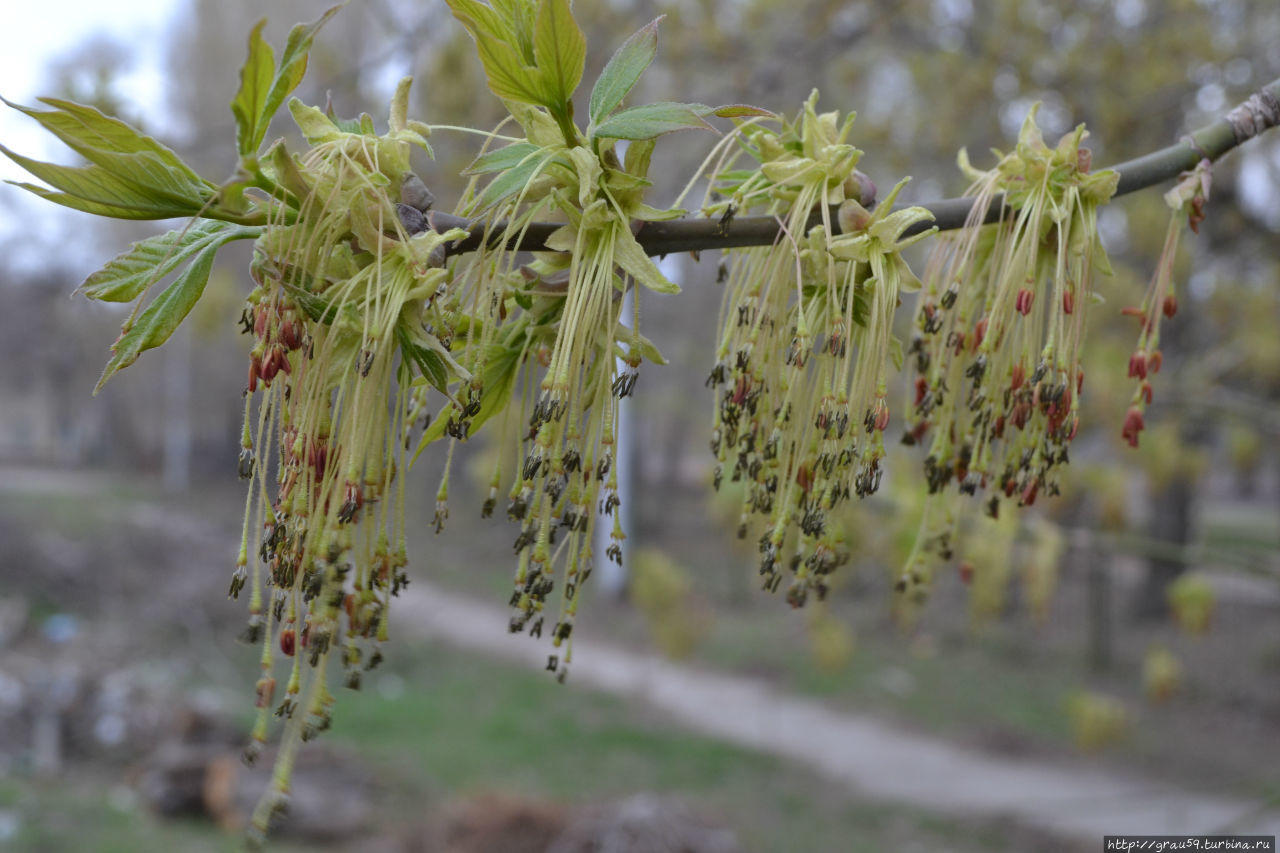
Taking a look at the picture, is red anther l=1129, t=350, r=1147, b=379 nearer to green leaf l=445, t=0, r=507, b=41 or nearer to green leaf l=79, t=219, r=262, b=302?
green leaf l=445, t=0, r=507, b=41

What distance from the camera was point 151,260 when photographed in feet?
3.08

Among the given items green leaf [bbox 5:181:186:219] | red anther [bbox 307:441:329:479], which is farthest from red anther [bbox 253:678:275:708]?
green leaf [bbox 5:181:186:219]

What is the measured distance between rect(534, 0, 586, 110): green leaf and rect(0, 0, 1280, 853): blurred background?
1583 millimetres

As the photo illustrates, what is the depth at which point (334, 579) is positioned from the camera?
88cm

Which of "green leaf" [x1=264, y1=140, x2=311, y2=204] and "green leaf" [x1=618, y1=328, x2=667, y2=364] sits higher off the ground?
"green leaf" [x1=264, y1=140, x2=311, y2=204]

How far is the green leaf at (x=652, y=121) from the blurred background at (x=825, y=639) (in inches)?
60.3

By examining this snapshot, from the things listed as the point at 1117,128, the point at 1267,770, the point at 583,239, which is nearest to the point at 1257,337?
the point at 1117,128

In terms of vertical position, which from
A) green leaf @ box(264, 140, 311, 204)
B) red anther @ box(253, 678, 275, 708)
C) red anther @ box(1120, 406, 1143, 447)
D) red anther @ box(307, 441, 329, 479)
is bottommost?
red anther @ box(253, 678, 275, 708)

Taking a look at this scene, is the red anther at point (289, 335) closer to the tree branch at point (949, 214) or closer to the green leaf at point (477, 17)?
the tree branch at point (949, 214)

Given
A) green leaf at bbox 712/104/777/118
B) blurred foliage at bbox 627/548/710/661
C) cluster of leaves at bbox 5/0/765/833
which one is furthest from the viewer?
blurred foliage at bbox 627/548/710/661

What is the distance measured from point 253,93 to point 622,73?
1.20ft

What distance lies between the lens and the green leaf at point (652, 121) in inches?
36.0

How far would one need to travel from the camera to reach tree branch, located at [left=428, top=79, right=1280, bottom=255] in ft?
3.31

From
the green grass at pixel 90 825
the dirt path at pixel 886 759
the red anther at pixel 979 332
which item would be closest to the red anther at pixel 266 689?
the red anther at pixel 979 332
